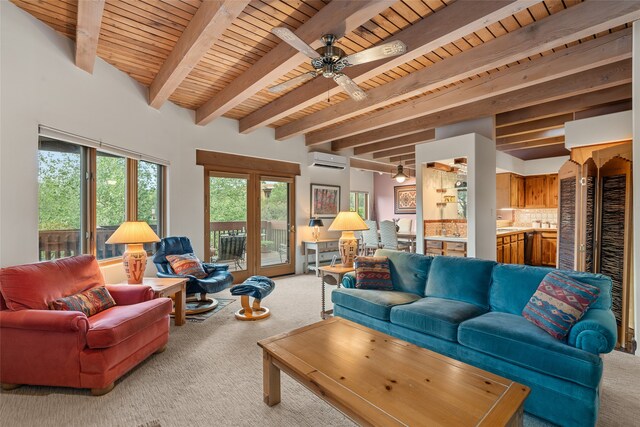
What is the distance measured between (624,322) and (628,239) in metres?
0.78

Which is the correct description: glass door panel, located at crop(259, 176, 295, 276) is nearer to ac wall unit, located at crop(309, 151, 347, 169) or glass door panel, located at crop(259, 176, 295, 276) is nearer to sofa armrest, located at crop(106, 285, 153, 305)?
ac wall unit, located at crop(309, 151, 347, 169)

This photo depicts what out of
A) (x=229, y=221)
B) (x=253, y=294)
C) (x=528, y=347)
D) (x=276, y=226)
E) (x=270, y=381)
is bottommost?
(x=270, y=381)

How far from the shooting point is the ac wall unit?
6500mm

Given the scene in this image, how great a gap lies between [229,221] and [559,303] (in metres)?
4.72

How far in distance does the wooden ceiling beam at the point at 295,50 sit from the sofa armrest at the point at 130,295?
7.87ft

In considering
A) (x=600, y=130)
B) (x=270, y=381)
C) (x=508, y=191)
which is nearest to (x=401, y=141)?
(x=508, y=191)

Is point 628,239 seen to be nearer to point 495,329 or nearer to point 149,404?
point 495,329

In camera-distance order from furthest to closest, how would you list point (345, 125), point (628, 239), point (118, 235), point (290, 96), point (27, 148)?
point (345, 125)
point (290, 96)
point (118, 235)
point (628, 239)
point (27, 148)

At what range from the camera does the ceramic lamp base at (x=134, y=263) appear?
10.5 ft

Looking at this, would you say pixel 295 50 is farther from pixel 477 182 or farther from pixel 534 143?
pixel 534 143

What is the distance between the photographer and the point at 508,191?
23.2 feet

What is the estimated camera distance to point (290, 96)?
4301 mm

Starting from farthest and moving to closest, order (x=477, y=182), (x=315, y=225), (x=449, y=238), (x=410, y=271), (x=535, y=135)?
(x=315, y=225)
(x=535, y=135)
(x=449, y=238)
(x=477, y=182)
(x=410, y=271)

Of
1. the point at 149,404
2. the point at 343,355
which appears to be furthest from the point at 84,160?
the point at 343,355
